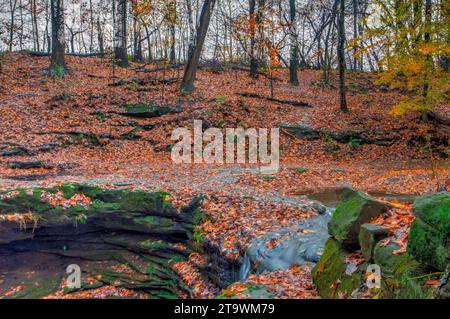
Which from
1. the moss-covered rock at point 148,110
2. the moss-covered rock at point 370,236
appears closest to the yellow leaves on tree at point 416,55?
the moss-covered rock at point 148,110

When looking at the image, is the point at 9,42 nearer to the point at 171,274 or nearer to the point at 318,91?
the point at 318,91

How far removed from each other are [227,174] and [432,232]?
9.05m

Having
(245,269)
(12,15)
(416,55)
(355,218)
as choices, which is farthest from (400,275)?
(12,15)

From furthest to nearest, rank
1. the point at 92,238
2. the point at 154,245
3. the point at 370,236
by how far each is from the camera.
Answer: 1. the point at 92,238
2. the point at 154,245
3. the point at 370,236

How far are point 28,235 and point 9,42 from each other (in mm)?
19819

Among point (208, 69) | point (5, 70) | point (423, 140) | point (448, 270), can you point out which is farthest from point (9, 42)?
point (448, 270)

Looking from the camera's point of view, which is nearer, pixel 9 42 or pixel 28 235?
pixel 28 235

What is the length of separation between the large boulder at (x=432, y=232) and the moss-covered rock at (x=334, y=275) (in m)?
0.80

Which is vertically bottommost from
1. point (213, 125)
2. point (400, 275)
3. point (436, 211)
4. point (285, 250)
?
point (285, 250)

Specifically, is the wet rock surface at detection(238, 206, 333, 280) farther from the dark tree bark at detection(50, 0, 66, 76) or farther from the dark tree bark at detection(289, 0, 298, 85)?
the dark tree bark at detection(50, 0, 66, 76)

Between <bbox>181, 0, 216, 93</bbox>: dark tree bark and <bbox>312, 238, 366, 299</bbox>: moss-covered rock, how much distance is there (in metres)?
15.5

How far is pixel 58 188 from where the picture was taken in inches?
355

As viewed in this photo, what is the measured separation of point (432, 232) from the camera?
2.91 meters

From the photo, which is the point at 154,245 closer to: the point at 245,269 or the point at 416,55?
the point at 245,269
